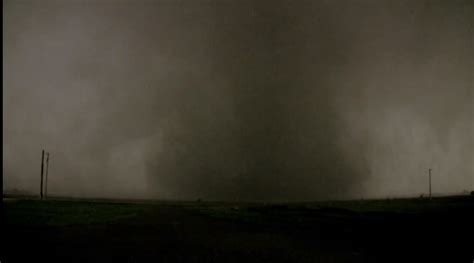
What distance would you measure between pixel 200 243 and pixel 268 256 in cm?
326

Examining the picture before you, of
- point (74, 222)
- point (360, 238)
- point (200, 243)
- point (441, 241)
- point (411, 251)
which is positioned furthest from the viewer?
point (74, 222)

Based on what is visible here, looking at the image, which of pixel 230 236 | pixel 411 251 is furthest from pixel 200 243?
pixel 411 251

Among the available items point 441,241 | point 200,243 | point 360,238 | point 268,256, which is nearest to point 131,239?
point 200,243

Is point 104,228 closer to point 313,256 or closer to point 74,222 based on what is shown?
point 74,222

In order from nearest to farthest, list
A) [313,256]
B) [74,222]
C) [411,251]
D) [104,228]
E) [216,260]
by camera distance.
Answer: [216,260]
[313,256]
[411,251]
[104,228]
[74,222]

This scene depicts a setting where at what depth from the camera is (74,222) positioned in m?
18.9

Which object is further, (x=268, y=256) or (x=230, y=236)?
(x=230, y=236)

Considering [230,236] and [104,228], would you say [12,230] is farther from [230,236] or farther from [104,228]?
[230,236]

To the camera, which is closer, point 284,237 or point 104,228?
point 284,237

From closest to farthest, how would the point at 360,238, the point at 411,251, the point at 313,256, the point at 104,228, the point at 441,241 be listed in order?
the point at 313,256, the point at 411,251, the point at 441,241, the point at 360,238, the point at 104,228

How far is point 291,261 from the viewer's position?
415 inches

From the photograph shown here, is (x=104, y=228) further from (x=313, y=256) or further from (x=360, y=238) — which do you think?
(x=360, y=238)

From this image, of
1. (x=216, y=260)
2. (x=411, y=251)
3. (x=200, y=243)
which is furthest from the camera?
(x=200, y=243)

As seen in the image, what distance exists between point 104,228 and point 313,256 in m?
11.0
